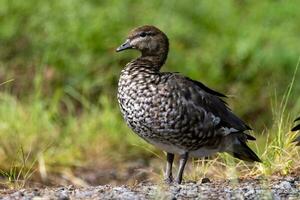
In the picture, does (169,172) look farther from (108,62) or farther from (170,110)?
(108,62)

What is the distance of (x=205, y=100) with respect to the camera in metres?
8.95

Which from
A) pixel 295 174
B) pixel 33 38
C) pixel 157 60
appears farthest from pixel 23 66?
pixel 295 174

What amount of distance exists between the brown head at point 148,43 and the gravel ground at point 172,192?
54.4 inches

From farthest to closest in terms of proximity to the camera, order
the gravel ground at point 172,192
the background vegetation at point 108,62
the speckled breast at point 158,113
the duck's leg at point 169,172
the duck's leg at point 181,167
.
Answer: the background vegetation at point 108,62 → the duck's leg at point 169,172 → the duck's leg at point 181,167 → the speckled breast at point 158,113 → the gravel ground at point 172,192

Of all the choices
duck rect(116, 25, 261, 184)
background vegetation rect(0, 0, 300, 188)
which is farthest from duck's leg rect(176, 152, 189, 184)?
background vegetation rect(0, 0, 300, 188)

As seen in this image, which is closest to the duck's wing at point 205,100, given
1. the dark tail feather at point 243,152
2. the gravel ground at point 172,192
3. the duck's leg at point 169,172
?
the dark tail feather at point 243,152

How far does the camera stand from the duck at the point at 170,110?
859 centimetres

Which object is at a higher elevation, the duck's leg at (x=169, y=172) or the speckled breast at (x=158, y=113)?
the speckled breast at (x=158, y=113)

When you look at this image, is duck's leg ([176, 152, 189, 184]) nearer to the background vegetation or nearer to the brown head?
the brown head

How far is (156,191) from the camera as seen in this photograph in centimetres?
778

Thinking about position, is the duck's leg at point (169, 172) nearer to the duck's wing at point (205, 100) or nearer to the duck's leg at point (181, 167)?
the duck's leg at point (181, 167)

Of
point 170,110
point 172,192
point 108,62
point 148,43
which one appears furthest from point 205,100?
point 108,62

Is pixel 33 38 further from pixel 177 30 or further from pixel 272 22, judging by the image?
pixel 272 22

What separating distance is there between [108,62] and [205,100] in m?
4.52
